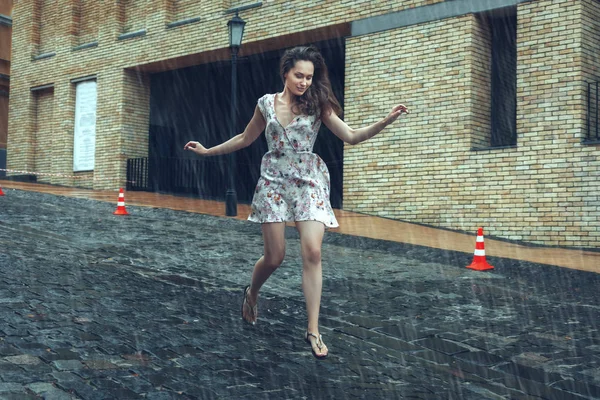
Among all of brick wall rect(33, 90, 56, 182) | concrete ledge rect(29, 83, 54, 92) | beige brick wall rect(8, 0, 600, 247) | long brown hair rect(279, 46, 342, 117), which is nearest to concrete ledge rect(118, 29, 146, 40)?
beige brick wall rect(8, 0, 600, 247)

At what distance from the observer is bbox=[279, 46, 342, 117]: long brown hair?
4359 mm

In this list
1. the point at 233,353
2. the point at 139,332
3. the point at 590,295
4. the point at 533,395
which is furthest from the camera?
the point at 590,295

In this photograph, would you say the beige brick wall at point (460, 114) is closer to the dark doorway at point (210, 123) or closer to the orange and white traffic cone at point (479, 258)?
the dark doorway at point (210, 123)

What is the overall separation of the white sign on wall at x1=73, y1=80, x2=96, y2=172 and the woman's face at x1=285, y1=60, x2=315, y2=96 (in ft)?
57.0

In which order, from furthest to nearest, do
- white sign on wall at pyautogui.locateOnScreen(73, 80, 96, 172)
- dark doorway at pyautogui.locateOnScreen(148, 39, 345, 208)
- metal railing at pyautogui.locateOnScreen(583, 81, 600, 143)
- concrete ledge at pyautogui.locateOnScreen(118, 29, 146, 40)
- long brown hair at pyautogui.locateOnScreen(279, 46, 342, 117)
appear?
white sign on wall at pyautogui.locateOnScreen(73, 80, 96, 172) → concrete ledge at pyautogui.locateOnScreen(118, 29, 146, 40) → dark doorway at pyautogui.locateOnScreen(148, 39, 345, 208) → metal railing at pyautogui.locateOnScreen(583, 81, 600, 143) → long brown hair at pyautogui.locateOnScreen(279, 46, 342, 117)

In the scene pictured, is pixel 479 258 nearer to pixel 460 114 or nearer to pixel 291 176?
pixel 291 176

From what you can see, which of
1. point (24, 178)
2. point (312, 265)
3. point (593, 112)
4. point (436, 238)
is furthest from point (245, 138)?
point (24, 178)

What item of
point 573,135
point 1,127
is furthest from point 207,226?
point 1,127

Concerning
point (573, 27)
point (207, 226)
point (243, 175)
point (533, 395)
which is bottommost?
point (533, 395)

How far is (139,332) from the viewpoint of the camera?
15.2 feet

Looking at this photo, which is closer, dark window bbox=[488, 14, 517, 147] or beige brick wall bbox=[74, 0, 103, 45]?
dark window bbox=[488, 14, 517, 147]

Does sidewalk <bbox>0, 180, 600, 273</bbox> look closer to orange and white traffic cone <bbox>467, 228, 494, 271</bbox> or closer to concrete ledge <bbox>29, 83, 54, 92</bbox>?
orange and white traffic cone <bbox>467, 228, 494, 271</bbox>

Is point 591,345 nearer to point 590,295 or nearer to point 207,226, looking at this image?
point 590,295

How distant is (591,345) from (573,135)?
7.17 metres
